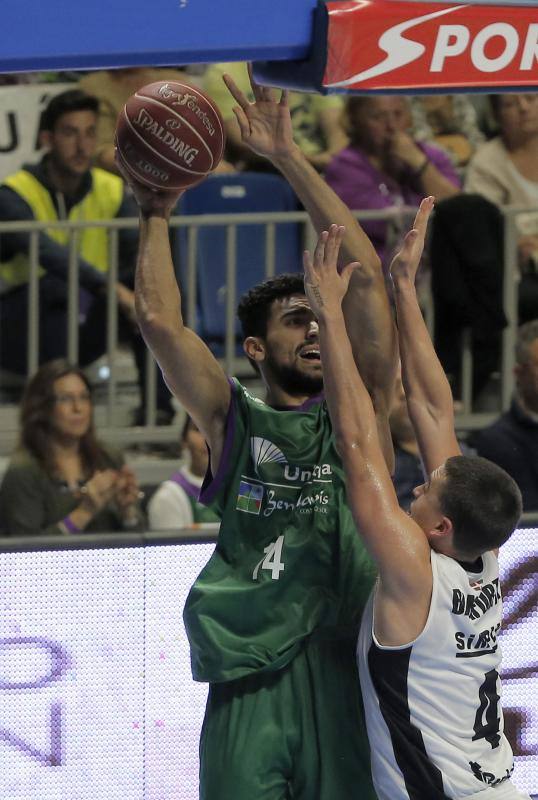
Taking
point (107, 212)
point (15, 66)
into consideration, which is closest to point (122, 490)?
point (107, 212)

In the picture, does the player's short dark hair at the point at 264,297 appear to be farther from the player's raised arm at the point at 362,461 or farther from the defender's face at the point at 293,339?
the player's raised arm at the point at 362,461

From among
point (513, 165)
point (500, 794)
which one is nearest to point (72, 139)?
point (513, 165)

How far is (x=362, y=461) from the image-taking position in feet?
12.1

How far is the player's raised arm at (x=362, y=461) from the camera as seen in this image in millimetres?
3598

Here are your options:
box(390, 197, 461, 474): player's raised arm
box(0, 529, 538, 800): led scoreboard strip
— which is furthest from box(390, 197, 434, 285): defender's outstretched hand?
box(0, 529, 538, 800): led scoreboard strip

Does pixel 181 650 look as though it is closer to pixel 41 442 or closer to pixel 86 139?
pixel 41 442

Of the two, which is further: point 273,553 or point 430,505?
point 273,553

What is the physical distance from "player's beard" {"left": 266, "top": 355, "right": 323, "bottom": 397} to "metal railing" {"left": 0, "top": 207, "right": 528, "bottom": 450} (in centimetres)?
323

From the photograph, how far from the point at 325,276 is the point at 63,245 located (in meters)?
3.95

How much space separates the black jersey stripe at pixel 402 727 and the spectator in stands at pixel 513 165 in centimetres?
435

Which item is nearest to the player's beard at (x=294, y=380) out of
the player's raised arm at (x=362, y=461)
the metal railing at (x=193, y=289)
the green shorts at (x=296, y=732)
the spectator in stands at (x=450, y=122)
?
the player's raised arm at (x=362, y=461)

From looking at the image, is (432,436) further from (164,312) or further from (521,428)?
(521,428)

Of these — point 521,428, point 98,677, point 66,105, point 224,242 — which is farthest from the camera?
point 224,242

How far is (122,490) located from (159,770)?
86.2 inches
